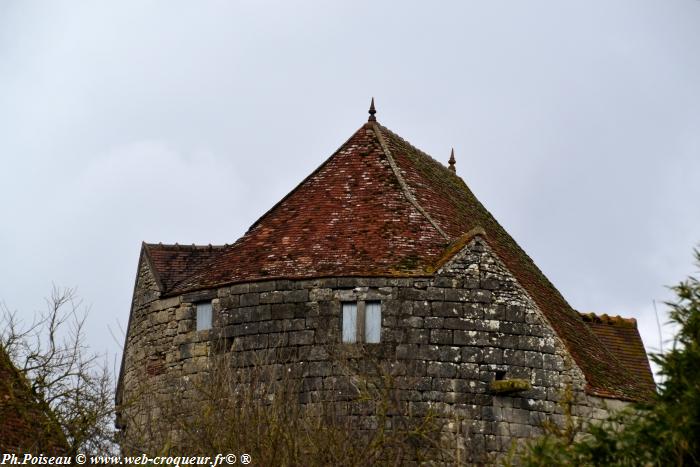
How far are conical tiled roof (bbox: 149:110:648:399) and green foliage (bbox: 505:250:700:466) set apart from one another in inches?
359

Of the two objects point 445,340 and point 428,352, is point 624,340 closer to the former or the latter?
point 445,340

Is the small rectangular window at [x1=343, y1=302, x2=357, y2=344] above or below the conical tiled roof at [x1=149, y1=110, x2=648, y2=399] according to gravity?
below

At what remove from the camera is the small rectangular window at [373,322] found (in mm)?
22562

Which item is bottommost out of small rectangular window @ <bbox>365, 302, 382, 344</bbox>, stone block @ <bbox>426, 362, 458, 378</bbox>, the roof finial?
stone block @ <bbox>426, 362, 458, 378</bbox>

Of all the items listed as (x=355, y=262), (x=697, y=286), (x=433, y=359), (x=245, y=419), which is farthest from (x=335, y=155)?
(x=697, y=286)

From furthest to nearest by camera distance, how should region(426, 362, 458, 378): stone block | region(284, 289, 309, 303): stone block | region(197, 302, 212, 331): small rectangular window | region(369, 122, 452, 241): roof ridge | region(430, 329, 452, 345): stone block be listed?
region(369, 122, 452, 241): roof ridge → region(197, 302, 212, 331): small rectangular window → region(284, 289, 309, 303): stone block → region(430, 329, 452, 345): stone block → region(426, 362, 458, 378): stone block

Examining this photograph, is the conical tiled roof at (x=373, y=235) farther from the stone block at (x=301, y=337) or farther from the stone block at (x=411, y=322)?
the stone block at (x=301, y=337)

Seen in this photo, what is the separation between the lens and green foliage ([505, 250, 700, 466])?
1302 cm

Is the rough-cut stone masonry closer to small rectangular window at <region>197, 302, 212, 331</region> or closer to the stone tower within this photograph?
the stone tower

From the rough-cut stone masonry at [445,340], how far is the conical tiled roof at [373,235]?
0.27 meters

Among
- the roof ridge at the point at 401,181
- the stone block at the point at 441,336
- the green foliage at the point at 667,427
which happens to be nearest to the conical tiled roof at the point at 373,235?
the roof ridge at the point at 401,181

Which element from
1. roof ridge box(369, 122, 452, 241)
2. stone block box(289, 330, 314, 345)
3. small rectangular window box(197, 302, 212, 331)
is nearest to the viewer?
stone block box(289, 330, 314, 345)

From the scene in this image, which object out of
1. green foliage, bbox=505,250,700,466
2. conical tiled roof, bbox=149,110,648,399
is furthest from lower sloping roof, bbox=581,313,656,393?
green foliage, bbox=505,250,700,466

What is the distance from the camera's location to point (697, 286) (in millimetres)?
13672
